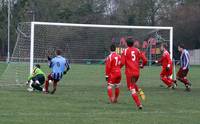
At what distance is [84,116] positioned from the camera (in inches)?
553

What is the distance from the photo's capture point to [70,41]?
33125 mm

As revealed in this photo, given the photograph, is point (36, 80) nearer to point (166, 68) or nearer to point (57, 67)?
point (57, 67)

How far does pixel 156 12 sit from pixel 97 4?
9211 mm

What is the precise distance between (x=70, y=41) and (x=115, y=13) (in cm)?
5103

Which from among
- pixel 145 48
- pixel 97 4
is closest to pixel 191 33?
pixel 97 4

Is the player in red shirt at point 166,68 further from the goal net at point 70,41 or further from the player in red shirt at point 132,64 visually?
the player in red shirt at point 132,64

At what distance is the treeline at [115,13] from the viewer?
78.9 m

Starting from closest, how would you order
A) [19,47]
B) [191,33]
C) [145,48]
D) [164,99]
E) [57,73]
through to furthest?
1. [164,99]
2. [57,73]
3. [19,47]
4. [145,48]
5. [191,33]

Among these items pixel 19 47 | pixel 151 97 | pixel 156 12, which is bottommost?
pixel 151 97

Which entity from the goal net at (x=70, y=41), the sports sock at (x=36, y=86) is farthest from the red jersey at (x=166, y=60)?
the sports sock at (x=36, y=86)

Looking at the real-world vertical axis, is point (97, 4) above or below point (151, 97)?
above

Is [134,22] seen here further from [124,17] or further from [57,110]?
[57,110]

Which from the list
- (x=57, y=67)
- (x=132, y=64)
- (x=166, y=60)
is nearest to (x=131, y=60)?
(x=132, y=64)

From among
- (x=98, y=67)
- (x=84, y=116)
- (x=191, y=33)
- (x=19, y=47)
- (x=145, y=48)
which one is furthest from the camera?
(x=191, y=33)
